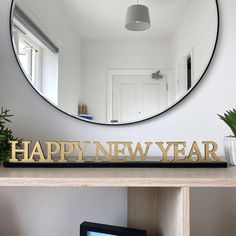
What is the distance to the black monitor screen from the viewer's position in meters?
0.88

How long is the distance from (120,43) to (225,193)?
0.73 m

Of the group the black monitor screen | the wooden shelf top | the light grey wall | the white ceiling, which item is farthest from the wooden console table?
the white ceiling

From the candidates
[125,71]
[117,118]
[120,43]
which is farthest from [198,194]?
[120,43]

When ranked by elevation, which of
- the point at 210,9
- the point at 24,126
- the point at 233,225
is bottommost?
the point at 233,225

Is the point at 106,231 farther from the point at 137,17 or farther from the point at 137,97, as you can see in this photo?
the point at 137,17

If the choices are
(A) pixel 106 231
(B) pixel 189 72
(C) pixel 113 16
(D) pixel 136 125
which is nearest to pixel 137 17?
(C) pixel 113 16

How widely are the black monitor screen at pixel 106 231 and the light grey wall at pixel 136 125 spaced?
17 centimetres

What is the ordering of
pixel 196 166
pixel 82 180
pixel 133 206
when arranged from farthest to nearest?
pixel 133 206, pixel 196 166, pixel 82 180

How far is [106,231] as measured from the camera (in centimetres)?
92

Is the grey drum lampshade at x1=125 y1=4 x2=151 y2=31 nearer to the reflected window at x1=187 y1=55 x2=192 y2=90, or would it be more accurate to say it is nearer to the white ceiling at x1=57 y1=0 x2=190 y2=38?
the white ceiling at x1=57 y1=0 x2=190 y2=38

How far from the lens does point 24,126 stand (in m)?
1.12

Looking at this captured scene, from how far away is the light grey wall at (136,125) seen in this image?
1.10 m

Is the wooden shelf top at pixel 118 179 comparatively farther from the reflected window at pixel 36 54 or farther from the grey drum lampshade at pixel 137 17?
the grey drum lampshade at pixel 137 17

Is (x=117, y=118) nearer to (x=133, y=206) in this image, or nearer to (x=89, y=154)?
(x=89, y=154)
